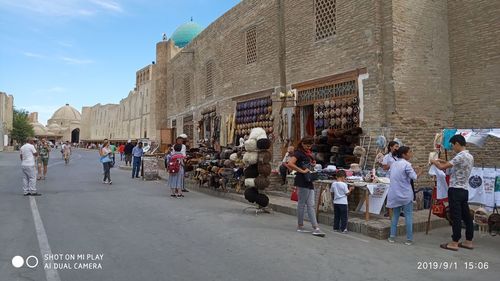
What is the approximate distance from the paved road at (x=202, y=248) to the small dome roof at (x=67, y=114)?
8584 centimetres

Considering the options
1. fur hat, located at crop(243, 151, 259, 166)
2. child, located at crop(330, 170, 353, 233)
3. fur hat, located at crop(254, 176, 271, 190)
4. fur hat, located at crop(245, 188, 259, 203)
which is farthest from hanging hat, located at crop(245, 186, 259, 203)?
child, located at crop(330, 170, 353, 233)

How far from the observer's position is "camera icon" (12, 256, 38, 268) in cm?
478

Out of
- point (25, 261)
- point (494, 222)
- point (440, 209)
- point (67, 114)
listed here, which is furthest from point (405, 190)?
point (67, 114)

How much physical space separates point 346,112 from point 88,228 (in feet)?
21.6

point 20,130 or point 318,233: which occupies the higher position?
point 20,130

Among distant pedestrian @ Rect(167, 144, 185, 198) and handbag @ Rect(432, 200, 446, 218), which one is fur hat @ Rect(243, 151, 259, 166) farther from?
handbag @ Rect(432, 200, 446, 218)

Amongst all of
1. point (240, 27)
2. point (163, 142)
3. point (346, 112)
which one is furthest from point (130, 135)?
point (346, 112)

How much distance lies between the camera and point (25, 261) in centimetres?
493

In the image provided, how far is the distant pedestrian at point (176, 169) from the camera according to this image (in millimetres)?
11305

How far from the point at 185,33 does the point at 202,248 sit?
27.3m

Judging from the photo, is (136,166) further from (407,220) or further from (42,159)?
(407,220)

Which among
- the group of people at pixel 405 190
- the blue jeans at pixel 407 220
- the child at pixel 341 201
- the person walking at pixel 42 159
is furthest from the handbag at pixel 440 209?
the person walking at pixel 42 159

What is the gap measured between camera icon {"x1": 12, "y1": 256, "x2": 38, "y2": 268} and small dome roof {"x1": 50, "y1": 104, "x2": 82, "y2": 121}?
3500 inches

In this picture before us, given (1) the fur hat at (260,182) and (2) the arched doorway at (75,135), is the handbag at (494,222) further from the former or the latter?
(2) the arched doorway at (75,135)
